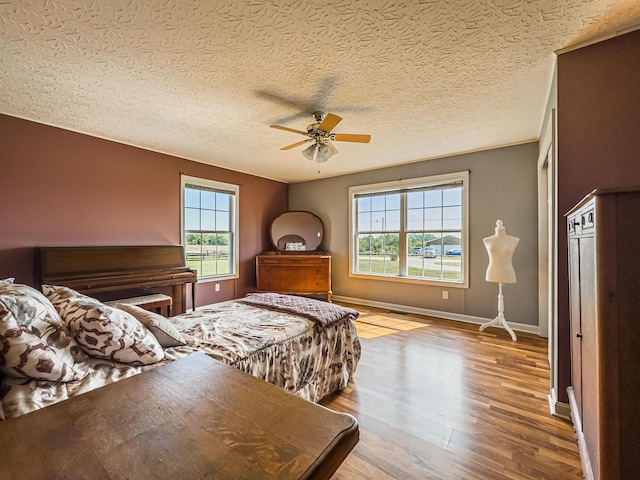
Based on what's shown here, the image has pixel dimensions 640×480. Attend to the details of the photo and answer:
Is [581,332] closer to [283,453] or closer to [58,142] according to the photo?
[283,453]

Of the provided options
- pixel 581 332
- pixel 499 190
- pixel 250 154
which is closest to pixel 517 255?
pixel 499 190

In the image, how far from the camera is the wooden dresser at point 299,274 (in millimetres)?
4918

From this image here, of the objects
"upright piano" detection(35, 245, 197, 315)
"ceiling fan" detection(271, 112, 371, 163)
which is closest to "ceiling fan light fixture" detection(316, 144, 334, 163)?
"ceiling fan" detection(271, 112, 371, 163)

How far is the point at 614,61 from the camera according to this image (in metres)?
1.74

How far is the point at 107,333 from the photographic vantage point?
132 centimetres

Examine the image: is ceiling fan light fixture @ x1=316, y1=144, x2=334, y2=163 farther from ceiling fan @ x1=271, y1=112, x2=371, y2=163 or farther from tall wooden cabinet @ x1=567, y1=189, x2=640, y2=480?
tall wooden cabinet @ x1=567, y1=189, x2=640, y2=480

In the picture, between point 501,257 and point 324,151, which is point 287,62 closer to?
point 324,151

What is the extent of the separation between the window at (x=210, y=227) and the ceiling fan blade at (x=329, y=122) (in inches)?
106

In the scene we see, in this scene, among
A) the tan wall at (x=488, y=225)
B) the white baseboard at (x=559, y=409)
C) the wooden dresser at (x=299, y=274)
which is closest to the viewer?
the white baseboard at (x=559, y=409)

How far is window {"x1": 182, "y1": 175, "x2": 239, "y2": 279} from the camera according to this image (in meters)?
4.43

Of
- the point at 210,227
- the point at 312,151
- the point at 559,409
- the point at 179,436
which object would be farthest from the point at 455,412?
the point at 210,227

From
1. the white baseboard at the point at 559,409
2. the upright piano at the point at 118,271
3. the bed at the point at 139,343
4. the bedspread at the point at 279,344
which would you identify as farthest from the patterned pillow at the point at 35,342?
the white baseboard at the point at 559,409

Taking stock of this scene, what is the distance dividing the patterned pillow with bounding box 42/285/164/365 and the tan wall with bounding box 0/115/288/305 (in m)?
2.26

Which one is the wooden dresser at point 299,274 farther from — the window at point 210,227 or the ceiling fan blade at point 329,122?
the ceiling fan blade at point 329,122
